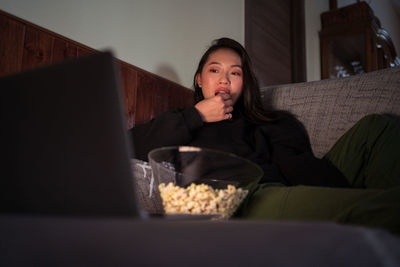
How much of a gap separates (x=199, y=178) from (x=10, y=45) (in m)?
0.77

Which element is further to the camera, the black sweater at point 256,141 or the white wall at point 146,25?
the white wall at point 146,25

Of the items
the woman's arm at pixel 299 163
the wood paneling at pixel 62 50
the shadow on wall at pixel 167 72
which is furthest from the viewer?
the shadow on wall at pixel 167 72

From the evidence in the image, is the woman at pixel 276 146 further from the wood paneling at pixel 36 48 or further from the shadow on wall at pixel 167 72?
the wood paneling at pixel 36 48

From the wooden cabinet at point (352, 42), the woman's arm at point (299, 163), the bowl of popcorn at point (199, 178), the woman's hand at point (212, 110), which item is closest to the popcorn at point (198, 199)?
the bowl of popcorn at point (199, 178)

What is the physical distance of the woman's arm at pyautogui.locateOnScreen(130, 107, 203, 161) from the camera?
0.98 meters

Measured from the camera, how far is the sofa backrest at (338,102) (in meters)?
1.01

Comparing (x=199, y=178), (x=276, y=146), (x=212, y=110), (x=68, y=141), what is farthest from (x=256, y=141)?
(x=68, y=141)

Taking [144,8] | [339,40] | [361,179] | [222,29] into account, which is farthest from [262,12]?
[361,179]

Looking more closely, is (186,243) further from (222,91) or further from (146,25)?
(146,25)

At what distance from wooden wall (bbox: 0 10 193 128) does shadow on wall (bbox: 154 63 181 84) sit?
29mm

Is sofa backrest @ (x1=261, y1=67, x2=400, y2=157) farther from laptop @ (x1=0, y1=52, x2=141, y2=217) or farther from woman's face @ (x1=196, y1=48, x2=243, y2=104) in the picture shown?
laptop @ (x1=0, y1=52, x2=141, y2=217)

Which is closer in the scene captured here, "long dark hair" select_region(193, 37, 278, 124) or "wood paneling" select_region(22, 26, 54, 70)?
"wood paneling" select_region(22, 26, 54, 70)

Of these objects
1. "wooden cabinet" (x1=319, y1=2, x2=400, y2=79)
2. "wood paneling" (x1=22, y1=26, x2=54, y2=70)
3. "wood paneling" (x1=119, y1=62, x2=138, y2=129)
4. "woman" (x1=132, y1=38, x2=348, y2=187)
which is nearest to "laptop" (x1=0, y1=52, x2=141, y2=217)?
"woman" (x1=132, y1=38, x2=348, y2=187)

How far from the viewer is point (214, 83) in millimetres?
1320
